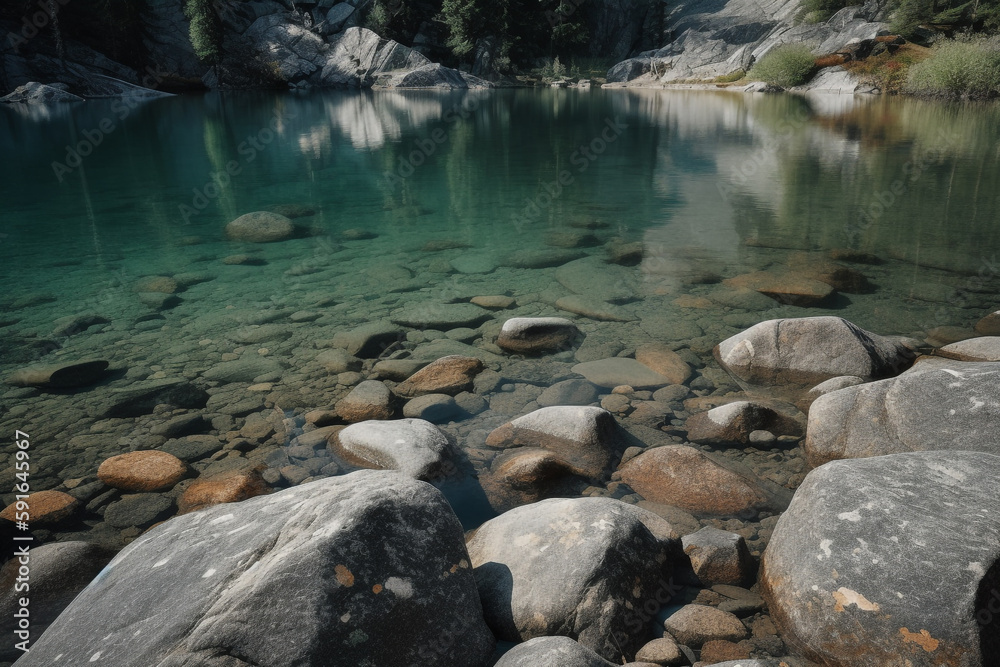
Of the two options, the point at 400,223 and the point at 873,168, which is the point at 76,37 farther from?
the point at 873,168

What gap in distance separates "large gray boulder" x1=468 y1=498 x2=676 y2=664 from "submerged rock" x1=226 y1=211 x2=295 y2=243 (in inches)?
350

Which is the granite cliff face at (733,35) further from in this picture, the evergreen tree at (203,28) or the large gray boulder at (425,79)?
the evergreen tree at (203,28)

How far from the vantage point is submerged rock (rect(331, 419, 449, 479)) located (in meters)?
4.29

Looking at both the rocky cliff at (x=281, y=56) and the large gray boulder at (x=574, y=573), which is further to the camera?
the rocky cliff at (x=281, y=56)

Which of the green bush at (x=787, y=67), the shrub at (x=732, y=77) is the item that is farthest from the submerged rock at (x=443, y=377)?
the shrub at (x=732, y=77)

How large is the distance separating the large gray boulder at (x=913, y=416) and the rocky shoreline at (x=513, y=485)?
15 millimetres

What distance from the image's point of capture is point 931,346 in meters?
6.16

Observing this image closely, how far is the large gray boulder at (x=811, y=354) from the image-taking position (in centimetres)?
538

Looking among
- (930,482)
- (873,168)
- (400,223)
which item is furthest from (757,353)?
(873,168)

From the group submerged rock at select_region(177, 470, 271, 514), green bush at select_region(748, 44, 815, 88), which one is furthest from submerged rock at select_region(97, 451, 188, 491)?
green bush at select_region(748, 44, 815, 88)

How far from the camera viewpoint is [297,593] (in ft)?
7.44

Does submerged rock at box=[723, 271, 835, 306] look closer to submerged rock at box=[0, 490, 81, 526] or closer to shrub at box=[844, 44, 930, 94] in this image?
submerged rock at box=[0, 490, 81, 526]

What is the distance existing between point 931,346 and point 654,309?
9.12ft

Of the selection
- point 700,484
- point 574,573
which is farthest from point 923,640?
point 700,484
